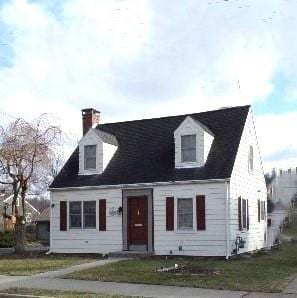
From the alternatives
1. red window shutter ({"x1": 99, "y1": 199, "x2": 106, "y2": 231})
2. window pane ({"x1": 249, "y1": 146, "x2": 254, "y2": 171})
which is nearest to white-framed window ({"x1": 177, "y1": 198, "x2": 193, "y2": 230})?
red window shutter ({"x1": 99, "y1": 199, "x2": 106, "y2": 231})

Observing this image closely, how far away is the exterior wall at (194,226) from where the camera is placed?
22031mm

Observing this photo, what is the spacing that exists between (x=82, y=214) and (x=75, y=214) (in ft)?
1.51

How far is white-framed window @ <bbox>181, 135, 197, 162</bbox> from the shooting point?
23.5 metres

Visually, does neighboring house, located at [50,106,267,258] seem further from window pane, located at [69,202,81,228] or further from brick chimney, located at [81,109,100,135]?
brick chimney, located at [81,109,100,135]

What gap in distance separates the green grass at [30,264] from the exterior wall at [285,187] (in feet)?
32.3

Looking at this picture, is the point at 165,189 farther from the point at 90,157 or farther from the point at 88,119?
the point at 88,119

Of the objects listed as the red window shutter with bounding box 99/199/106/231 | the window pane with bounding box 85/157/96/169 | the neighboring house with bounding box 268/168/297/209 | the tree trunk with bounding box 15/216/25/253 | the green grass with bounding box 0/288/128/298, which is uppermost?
the window pane with bounding box 85/157/96/169

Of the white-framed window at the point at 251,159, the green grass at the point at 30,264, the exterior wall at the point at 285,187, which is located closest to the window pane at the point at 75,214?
the green grass at the point at 30,264

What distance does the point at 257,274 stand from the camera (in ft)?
52.5

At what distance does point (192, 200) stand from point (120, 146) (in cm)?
570

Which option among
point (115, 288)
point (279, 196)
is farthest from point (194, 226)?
point (115, 288)

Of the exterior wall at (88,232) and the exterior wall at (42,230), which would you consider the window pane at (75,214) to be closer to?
the exterior wall at (88,232)

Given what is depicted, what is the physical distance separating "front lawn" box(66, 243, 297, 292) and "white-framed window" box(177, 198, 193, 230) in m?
1.84

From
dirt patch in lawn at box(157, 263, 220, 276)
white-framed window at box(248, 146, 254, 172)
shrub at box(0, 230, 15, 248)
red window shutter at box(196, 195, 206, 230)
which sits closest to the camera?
dirt patch in lawn at box(157, 263, 220, 276)
